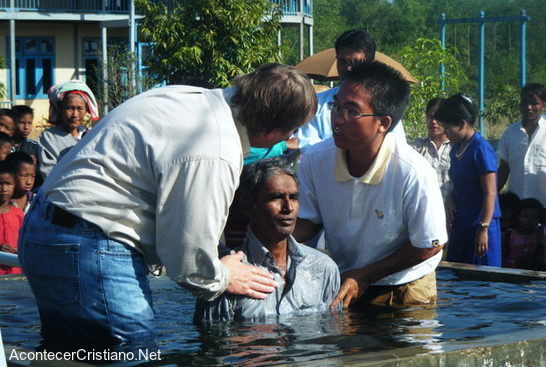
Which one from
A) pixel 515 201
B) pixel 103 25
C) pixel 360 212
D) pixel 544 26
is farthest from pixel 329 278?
pixel 544 26

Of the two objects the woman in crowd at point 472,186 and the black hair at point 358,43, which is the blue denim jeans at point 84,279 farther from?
the woman in crowd at point 472,186

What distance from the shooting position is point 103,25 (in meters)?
33.6

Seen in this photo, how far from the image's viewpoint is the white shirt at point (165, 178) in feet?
13.6

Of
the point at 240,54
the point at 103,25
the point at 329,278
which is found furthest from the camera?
the point at 103,25

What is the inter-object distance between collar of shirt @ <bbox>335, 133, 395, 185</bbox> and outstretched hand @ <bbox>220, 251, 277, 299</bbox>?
1339 mm

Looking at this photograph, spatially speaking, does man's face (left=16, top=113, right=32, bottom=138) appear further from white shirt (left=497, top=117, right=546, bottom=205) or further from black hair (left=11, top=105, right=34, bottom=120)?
white shirt (left=497, top=117, right=546, bottom=205)

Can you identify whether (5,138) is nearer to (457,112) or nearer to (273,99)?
(457,112)

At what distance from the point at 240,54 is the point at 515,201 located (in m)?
12.5

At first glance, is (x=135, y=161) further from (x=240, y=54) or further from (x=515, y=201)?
Result: (x=240, y=54)

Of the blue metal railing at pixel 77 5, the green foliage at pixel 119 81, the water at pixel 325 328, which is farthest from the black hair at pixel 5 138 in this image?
the blue metal railing at pixel 77 5

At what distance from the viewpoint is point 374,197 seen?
19.5 feet

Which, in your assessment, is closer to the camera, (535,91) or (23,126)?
(535,91)

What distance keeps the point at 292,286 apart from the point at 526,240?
4.97m

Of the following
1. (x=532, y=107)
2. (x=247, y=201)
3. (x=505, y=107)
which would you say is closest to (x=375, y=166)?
(x=247, y=201)
